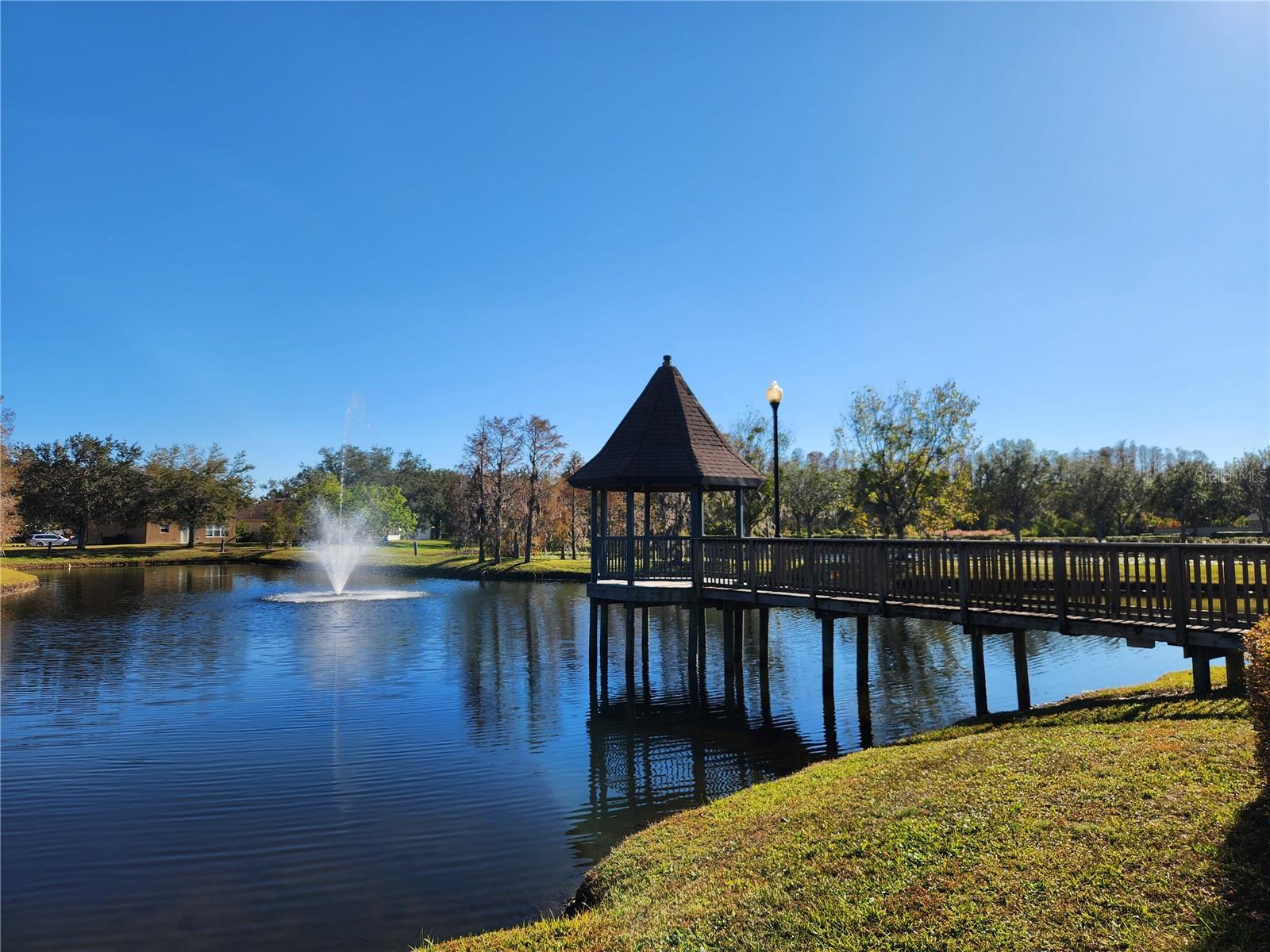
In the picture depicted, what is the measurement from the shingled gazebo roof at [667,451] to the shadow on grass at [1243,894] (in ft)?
44.1

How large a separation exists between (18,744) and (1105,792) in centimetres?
1645

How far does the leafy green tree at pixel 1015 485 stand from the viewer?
2864 inches

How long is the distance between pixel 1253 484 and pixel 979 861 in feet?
258

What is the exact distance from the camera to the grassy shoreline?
49125mm

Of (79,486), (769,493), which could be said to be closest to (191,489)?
(79,486)

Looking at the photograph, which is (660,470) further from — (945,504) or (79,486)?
(79,486)

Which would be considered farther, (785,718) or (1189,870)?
(785,718)

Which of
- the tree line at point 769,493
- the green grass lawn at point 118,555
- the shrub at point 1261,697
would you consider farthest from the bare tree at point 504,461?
the shrub at point 1261,697

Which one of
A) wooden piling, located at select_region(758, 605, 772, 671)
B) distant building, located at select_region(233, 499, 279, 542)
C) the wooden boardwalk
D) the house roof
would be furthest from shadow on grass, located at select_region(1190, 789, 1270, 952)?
the house roof

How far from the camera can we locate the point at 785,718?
15305mm

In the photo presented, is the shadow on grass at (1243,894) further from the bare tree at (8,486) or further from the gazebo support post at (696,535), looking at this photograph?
the bare tree at (8,486)

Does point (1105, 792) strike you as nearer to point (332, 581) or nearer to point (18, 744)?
point (18, 744)

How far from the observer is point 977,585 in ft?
41.7

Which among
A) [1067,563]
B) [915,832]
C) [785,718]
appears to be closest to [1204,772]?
[915,832]
